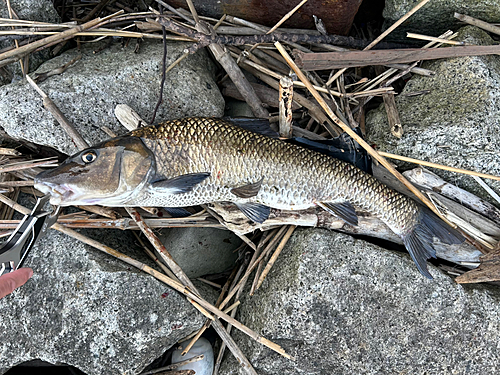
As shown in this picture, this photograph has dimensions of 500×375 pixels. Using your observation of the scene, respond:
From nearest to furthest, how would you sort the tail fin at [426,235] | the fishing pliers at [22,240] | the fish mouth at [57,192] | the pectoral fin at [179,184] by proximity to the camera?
the fishing pliers at [22,240], the fish mouth at [57,192], the pectoral fin at [179,184], the tail fin at [426,235]

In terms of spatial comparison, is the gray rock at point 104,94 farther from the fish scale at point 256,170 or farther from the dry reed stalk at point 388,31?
the dry reed stalk at point 388,31

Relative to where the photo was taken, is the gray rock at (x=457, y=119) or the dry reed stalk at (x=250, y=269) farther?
the dry reed stalk at (x=250, y=269)

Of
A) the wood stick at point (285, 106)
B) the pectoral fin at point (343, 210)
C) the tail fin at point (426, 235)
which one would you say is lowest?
the pectoral fin at point (343, 210)

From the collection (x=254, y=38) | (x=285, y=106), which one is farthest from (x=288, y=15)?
(x=285, y=106)

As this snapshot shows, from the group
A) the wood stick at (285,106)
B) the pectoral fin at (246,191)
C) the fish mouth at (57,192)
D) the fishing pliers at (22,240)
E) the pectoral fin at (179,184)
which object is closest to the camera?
the fishing pliers at (22,240)

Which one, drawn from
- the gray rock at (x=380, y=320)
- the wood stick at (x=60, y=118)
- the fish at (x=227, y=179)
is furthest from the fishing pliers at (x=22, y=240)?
the gray rock at (x=380, y=320)

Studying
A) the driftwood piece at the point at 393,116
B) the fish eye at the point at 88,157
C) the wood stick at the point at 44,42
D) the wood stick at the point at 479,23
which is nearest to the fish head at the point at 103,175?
the fish eye at the point at 88,157

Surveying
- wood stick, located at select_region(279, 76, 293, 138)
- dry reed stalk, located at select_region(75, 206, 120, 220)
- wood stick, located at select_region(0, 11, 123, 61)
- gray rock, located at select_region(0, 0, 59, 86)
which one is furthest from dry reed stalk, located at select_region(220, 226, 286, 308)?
gray rock, located at select_region(0, 0, 59, 86)

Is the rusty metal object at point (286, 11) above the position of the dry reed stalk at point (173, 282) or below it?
above

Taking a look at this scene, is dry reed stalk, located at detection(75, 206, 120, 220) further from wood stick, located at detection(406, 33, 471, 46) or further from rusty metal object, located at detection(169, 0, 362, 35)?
wood stick, located at detection(406, 33, 471, 46)
